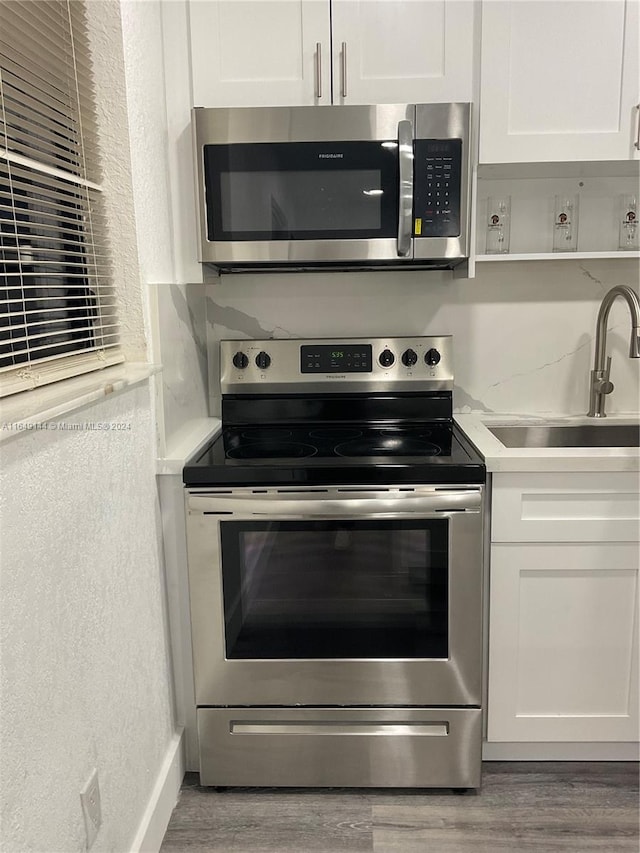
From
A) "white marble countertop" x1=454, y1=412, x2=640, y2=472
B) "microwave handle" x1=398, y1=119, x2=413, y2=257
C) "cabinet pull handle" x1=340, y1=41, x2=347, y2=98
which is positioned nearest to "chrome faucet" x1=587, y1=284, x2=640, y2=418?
"white marble countertop" x1=454, y1=412, x2=640, y2=472

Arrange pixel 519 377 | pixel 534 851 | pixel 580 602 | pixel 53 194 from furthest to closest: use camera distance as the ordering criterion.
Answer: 1. pixel 519 377
2. pixel 580 602
3. pixel 534 851
4. pixel 53 194

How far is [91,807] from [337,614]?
0.70m

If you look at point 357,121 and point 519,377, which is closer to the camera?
point 357,121

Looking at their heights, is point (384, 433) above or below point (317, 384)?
below

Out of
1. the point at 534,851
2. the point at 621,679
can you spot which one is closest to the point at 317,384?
the point at 621,679

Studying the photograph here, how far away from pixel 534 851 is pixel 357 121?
73.0 inches

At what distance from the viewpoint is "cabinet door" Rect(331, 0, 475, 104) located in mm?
1737

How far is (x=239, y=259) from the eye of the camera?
5.93ft

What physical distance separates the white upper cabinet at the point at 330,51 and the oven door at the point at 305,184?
0.27 feet

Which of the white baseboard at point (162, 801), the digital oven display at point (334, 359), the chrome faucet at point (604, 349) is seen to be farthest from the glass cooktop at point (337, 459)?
the white baseboard at point (162, 801)

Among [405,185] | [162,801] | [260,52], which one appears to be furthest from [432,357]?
[162,801]

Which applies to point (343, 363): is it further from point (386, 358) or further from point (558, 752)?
point (558, 752)

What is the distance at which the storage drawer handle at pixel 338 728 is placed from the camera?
1729 millimetres

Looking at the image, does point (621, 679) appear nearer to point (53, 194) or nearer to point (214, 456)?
point (214, 456)
